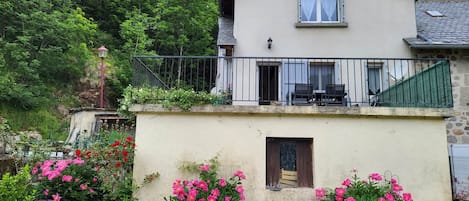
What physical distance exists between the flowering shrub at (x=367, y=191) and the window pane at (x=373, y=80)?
12.8 ft

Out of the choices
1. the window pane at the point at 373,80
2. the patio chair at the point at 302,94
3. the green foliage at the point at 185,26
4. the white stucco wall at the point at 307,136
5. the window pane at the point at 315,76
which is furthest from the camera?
the green foliage at the point at 185,26

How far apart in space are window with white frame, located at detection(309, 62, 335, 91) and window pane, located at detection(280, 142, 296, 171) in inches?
140

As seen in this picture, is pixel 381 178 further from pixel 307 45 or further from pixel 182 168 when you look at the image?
pixel 307 45

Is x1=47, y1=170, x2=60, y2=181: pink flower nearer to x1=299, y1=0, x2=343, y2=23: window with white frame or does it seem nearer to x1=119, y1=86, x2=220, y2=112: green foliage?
x1=119, y1=86, x2=220, y2=112: green foliage

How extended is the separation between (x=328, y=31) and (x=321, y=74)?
1197 millimetres

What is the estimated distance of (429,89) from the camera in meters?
5.96

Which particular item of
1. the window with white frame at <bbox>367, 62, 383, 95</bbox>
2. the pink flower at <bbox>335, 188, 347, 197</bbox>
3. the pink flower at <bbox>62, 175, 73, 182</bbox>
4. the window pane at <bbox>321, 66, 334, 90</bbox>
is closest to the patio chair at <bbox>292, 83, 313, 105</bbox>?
the window pane at <bbox>321, 66, 334, 90</bbox>

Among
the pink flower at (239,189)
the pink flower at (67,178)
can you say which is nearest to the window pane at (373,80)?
the pink flower at (239,189)

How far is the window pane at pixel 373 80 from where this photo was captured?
8.75 metres

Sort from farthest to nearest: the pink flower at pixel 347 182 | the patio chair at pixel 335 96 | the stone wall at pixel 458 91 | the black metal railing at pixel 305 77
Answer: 1. the stone wall at pixel 458 91
2. the black metal railing at pixel 305 77
3. the patio chair at pixel 335 96
4. the pink flower at pixel 347 182

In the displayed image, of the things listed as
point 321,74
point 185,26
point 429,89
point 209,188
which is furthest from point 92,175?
point 185,26

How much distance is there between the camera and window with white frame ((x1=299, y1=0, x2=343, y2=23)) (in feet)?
30.0

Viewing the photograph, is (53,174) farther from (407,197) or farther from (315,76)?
(315,76)

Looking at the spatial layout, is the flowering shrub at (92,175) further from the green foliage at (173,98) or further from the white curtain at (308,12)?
the white curtain at (308,12)
